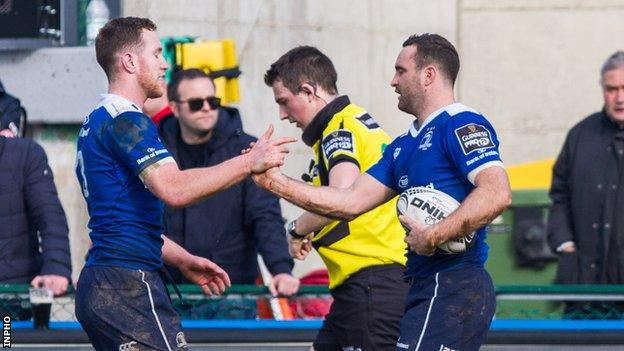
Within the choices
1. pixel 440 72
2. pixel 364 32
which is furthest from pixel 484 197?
pixel 364 32

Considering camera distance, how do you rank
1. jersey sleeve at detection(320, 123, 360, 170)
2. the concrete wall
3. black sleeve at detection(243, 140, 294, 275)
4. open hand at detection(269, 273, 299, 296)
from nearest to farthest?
1. jersey sleeve at detection(320, 123, 360, 170)
2. open hand at detection(269, 273, 299, 296)
3. black sleeve at detection(243, 140, 294, 275)
4. the concrete wall

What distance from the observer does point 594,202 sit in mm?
8734

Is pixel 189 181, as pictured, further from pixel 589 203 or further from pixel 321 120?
pixel 589 203

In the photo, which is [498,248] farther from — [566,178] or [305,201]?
[305,201]

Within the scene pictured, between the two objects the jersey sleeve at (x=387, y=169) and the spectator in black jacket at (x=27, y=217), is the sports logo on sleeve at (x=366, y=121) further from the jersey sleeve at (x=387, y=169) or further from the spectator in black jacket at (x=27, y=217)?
the spectator in black jacket at (x=27, y=217)

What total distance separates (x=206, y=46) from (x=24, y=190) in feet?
9.26

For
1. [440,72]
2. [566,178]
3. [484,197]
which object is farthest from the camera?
[566,178]

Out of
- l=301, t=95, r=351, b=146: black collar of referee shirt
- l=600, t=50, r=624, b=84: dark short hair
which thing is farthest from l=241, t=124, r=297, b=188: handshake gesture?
l=600, t=50, r=624, b=84: dark short hair

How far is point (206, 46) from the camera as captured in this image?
35.0ft

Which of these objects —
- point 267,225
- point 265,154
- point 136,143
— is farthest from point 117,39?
point 267,225

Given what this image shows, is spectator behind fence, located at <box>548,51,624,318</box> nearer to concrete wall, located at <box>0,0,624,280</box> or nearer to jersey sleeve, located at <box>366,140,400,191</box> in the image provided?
jersey sleeve, located at <box>366,140,400,191</box>

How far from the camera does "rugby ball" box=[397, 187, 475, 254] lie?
19.2 feet

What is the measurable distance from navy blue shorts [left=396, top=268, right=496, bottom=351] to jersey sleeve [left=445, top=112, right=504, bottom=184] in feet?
1.34

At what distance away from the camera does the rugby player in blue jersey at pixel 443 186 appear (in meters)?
5.75
